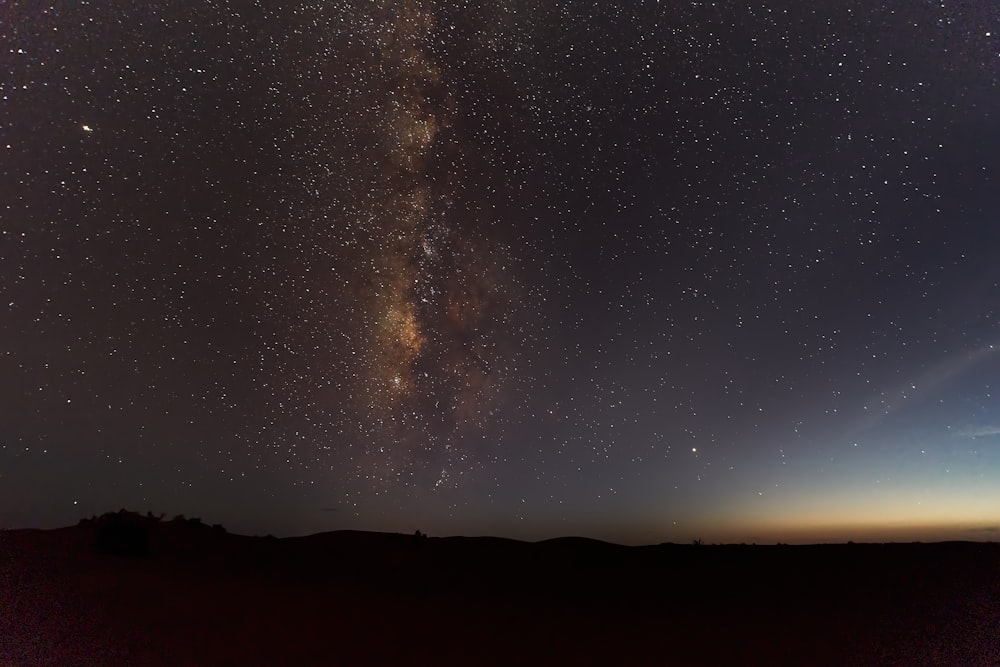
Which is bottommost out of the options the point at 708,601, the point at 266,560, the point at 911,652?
the point at 911,652

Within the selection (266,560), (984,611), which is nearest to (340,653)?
(266,560)

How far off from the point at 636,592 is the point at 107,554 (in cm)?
1005

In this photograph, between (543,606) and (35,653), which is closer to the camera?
(35,653)

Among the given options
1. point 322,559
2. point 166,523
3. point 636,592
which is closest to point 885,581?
point 636,592

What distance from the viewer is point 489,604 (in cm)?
975

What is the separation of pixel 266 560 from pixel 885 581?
11.8 meters

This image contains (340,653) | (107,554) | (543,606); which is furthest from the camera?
(107,554)

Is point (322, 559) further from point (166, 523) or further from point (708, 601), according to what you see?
point (708, 601)

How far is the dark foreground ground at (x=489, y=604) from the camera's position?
24.2 feet

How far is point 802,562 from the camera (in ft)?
40.9

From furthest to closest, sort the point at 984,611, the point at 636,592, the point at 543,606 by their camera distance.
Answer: the point at 636,592
the point at 543,606
the point at 984,611

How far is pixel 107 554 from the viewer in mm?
12258

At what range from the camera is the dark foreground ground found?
24.2 ft

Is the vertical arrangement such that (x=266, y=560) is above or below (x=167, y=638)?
above
